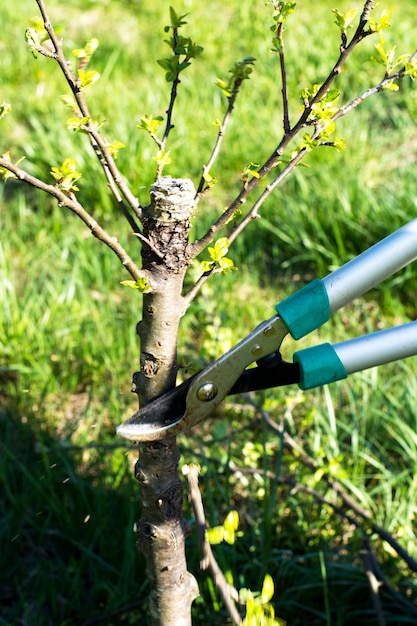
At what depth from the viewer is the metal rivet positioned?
108 cm

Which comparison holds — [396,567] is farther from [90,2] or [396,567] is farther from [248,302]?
[90,2]

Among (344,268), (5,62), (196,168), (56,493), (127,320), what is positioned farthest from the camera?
(5,62)

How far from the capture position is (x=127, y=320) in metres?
2.56

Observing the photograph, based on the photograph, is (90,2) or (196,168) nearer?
(196,168)

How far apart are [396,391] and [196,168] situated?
1.45 m

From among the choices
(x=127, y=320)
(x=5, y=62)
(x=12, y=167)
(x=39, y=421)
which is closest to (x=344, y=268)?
(x=12, y=167)

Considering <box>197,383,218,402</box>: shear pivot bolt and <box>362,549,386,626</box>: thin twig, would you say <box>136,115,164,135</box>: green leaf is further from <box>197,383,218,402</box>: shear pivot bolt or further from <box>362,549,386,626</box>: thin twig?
<box>362,549,386,626</box>: thin twig

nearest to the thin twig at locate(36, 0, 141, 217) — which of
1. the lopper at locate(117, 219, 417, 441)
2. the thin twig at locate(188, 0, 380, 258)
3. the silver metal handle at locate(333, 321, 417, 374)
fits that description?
the thin twig at locate(188, 0, 380, 258)

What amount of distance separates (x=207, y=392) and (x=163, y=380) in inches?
2.6

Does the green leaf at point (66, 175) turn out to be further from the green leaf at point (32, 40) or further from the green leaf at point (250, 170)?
the green leaf at point (250, 170)

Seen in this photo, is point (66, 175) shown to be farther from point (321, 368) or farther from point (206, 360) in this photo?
point (206, 360)

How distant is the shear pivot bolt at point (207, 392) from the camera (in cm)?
108

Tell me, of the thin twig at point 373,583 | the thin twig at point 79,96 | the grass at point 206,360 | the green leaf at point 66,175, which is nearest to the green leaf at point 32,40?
the thin twig at point 79,96

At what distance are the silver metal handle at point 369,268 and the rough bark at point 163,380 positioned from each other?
218 millimetres
